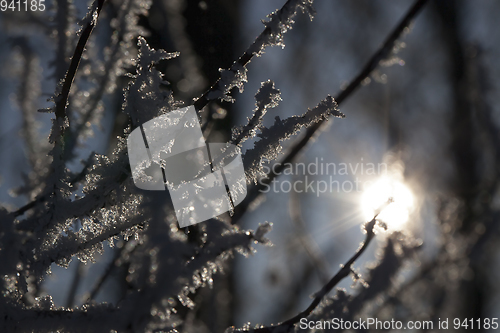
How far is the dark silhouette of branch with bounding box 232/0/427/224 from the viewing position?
718 millimetres

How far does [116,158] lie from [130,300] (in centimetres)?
28

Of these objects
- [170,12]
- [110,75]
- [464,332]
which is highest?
[170,12]

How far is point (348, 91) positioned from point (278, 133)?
0.20m

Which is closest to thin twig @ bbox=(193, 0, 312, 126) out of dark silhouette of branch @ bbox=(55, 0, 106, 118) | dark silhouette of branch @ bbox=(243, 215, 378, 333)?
dark silhouette of branch @ bbox=(55, 0, 106, 118)

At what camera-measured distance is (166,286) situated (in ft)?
1.47

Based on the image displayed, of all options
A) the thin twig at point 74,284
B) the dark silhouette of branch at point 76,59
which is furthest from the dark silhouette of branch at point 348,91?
the thin twig at point 74,284

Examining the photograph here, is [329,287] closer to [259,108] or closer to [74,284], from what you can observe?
[259,108]

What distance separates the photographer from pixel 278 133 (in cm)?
70

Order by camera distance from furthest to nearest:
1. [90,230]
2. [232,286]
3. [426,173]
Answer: [426,173], [232,286], [90,230]

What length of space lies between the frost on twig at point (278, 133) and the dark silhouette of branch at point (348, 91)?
0.06 metres

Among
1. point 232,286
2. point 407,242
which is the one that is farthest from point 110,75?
point 232,286

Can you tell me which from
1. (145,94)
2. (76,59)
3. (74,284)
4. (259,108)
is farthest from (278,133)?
(74,284)

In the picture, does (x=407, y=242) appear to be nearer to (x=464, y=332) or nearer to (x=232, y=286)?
(x=232, y=286)

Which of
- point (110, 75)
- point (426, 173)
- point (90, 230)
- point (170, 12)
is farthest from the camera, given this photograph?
point (426, 173)
